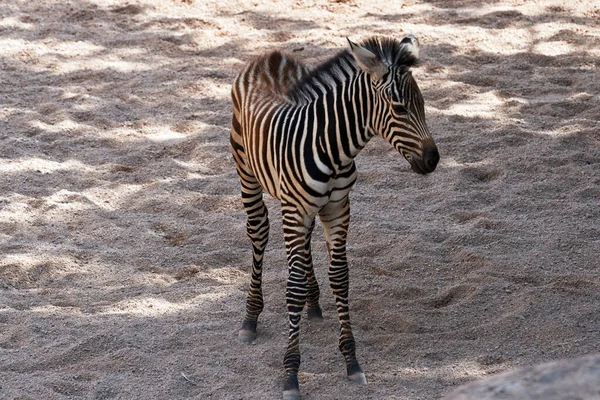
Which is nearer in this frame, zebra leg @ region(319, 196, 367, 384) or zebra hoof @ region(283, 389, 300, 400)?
zebra hoof @ region(283, 389, 300, 400)

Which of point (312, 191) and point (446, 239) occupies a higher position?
point (312, 191)

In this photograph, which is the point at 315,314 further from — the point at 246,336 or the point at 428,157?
the point at 428,157

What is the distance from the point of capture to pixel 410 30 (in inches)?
387

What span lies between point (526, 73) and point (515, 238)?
308 centimetres

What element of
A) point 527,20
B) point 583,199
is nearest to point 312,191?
point 583,199

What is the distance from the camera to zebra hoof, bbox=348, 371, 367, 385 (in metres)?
4.89

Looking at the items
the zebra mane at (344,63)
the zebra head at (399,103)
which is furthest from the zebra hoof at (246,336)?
the zebra head at (399,103)

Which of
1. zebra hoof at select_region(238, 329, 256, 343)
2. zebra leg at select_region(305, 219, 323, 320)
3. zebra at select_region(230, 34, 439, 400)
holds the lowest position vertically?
zebra hoof at select_region(238, 329, 256, 343)

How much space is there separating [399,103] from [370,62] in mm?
253

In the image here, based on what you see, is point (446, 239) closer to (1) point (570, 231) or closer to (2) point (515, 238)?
(2) point (515, 238)

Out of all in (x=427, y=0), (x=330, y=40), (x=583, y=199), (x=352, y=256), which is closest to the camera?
(x=352, y=256)

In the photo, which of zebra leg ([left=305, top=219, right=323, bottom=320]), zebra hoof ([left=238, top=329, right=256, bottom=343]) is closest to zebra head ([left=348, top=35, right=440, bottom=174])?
zebra leg ([left=305, top=219, right=323, bottom=320])

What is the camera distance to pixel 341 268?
504cm

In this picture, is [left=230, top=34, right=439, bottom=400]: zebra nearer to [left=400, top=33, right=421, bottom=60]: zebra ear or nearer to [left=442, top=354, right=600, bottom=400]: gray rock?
[left=400, top=33, right=421, bottom=60]: zebra ear
